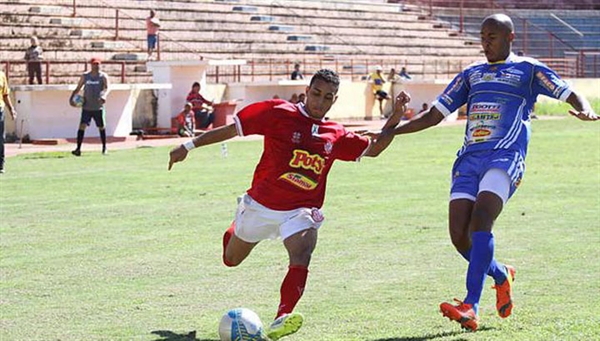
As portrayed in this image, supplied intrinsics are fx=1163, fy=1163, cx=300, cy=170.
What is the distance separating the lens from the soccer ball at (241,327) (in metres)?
6.74

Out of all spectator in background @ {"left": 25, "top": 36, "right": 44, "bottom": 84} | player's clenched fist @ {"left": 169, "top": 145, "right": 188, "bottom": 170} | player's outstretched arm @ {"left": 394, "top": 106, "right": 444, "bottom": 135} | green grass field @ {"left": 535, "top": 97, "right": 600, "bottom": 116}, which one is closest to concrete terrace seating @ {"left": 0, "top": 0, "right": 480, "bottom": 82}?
spectator in background @ {"left": 25, "top": 36, "right": 44, "bottom": 84}

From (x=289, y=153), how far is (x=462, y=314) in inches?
58.5

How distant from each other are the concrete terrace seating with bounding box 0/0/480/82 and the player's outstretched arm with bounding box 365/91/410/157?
2432 centimetres

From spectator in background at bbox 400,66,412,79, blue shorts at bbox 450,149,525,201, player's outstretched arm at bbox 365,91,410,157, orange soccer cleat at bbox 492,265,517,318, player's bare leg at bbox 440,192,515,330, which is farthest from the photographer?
spectator in background at bbox 400,66,412,79

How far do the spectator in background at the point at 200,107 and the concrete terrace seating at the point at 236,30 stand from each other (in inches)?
130

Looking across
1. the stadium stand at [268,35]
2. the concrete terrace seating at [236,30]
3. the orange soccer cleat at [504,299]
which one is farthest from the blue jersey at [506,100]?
the concrete terrace seating at [236,30]

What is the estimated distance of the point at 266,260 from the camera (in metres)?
10.5

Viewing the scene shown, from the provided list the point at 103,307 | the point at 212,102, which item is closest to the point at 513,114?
the point at 103,307

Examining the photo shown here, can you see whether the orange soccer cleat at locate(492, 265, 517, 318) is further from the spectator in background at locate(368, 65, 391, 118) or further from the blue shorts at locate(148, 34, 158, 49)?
the spectator in background at locate(368, 65, 391, 118)

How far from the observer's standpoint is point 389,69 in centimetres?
4362

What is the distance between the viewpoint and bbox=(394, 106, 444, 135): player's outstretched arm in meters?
8.13

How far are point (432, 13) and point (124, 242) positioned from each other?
143ft

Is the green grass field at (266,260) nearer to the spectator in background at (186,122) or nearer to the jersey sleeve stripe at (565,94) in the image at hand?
the jersey sleeve stripe at (565,94)

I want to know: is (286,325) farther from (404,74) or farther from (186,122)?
(404,74)
